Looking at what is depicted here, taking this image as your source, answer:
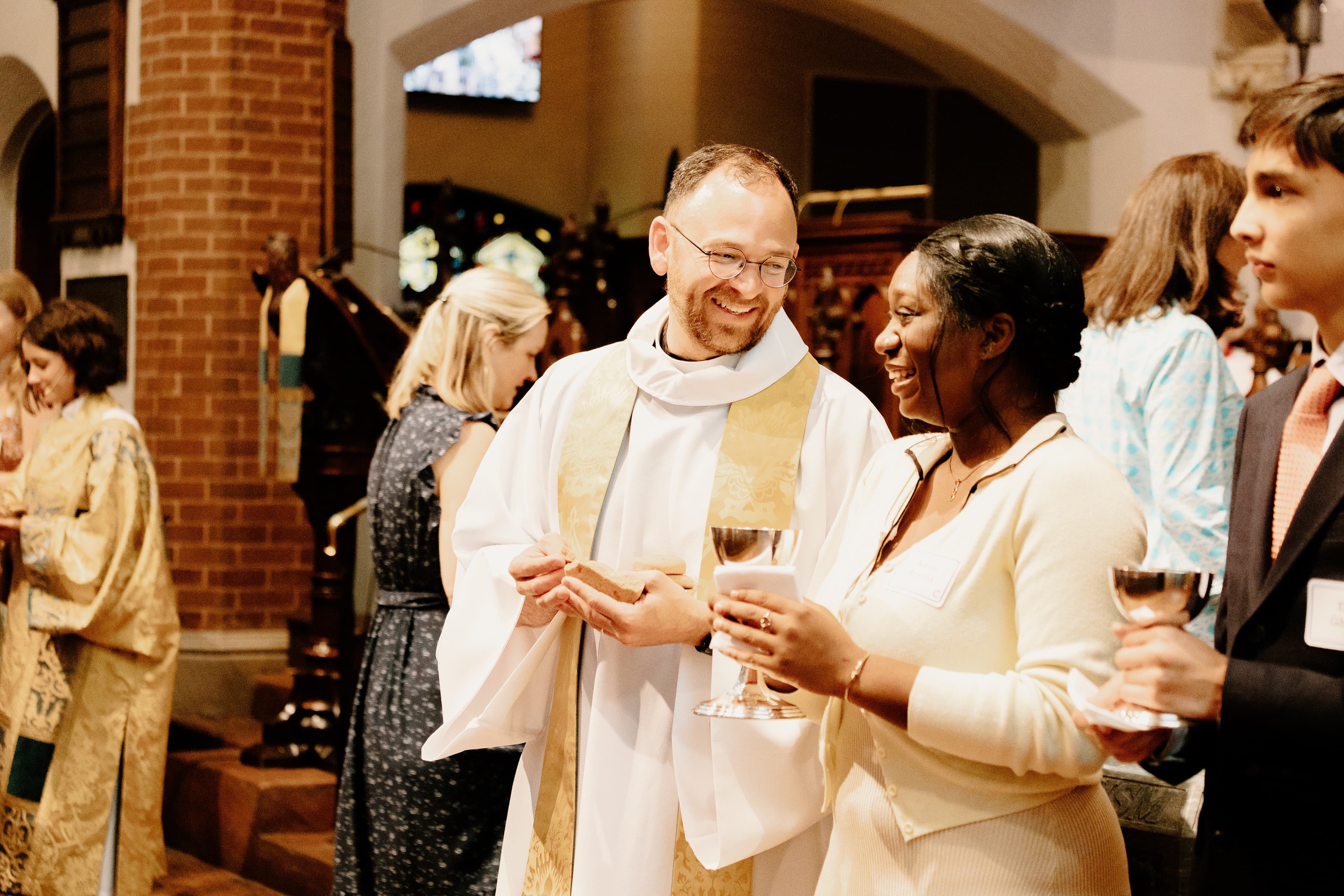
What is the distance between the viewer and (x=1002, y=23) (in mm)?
7020

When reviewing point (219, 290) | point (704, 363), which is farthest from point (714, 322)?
point (219, 290)

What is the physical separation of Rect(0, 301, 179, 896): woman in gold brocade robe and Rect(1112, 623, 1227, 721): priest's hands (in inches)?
143

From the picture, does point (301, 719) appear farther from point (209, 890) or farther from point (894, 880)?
point (894, 880)

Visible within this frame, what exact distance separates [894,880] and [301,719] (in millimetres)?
3906

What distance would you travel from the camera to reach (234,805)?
4.96m

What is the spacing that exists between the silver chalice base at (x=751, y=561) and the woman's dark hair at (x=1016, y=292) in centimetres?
27

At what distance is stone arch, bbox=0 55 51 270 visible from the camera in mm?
8164

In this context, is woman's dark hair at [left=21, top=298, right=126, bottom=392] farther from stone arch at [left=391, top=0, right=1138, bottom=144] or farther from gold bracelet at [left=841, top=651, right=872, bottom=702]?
gold bracelet at [left=841, top=651, right=872, bottom=702]

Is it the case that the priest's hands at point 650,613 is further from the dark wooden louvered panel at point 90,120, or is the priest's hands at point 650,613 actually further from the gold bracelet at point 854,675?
the dark wooden louvered panel at point 90,120

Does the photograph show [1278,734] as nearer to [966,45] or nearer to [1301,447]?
[1301,447]

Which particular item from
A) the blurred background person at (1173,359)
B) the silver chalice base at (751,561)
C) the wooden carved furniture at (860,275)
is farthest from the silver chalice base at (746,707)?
the wooden carved furniture at (860,275)

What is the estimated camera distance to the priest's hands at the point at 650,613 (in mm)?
2029

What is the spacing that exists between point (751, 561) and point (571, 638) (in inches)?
34.3

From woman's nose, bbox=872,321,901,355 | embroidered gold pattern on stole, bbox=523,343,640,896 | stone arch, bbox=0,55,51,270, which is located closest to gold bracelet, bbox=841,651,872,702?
woman's nose, bbox=872,321,901,355
